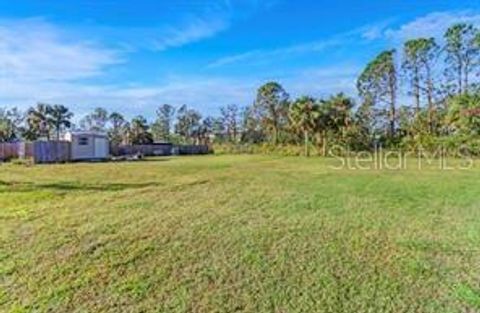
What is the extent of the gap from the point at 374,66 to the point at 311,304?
37.6 metres

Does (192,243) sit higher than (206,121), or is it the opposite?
(206,121)

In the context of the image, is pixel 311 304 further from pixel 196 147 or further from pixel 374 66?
pixel 196 147

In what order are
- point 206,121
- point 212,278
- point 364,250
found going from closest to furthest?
point 212,278
point 364,250
point 206,121

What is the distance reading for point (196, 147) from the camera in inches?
1816

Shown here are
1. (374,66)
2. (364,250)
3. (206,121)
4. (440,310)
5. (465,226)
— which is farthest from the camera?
(206,121)

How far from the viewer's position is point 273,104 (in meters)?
47.4

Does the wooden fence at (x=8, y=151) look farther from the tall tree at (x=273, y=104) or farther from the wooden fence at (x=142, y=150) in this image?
the tall tree at (x=273, y=104)

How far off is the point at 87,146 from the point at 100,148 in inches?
55.4

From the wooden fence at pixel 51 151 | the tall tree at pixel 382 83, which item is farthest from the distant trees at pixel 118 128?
the tall tree at pixel 382 83

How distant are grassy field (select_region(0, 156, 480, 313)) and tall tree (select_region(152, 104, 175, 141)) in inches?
1862

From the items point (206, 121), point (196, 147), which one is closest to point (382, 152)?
point (196, 147)

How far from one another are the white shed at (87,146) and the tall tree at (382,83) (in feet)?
69.1

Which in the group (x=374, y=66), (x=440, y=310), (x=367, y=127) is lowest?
(x=440, y=310)

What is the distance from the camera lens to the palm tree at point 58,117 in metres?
45.3
